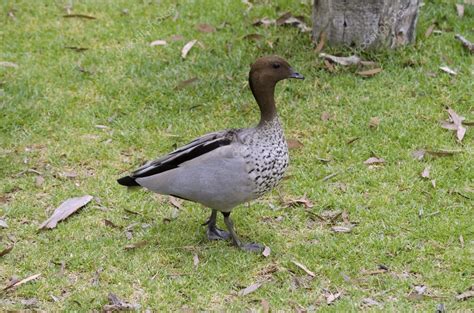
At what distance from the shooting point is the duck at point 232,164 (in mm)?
4969

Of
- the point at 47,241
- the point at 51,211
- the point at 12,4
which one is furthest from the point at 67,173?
the point at 12,4

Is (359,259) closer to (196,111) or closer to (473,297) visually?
(473,297)

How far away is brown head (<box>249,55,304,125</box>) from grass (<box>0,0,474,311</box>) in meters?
0.87

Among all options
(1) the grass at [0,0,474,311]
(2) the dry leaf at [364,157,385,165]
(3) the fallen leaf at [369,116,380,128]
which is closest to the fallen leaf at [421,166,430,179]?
(1) the grass at [0,0,474,311]

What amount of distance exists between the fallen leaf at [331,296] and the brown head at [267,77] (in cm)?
115

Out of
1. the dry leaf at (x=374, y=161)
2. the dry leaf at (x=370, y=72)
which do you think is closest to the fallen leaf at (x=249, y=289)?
the dry leaf at (x=374, y=161)

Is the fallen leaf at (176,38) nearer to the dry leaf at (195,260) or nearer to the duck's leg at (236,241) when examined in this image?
the duck's leg at (236,241)

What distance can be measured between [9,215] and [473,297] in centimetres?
320

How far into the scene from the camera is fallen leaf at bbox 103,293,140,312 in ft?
15.5

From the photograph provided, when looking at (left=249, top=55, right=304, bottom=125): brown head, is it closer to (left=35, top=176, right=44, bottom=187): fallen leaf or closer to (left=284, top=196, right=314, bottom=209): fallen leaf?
(left=284, top=196, right=314, bottom=209): fallen leaf

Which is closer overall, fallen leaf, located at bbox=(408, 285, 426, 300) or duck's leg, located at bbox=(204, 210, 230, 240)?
fallen leaf, located at bbox=(408, 285, 426, 300)

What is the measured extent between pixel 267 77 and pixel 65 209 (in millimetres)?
1771

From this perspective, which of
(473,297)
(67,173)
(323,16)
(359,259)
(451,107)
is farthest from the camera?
(323,16)

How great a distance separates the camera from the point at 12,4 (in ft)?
29.4
